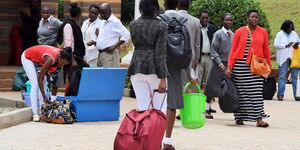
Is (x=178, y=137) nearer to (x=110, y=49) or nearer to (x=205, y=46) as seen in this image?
(x=110, y=49)

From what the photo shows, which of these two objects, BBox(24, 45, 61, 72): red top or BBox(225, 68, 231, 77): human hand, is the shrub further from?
BBox(24, 45, 61, 72): red top

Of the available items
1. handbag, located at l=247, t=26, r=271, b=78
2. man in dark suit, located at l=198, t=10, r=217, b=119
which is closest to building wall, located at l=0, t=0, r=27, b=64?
man in dark suit, located at l=198, t=10, r=217, b=119

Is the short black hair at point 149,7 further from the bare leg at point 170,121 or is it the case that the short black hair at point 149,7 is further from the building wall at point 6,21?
the building wall at point 6,21

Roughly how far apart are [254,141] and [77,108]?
107 inches

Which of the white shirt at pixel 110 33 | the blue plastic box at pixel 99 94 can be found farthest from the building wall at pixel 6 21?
the blue plastic box at pixel 99 94

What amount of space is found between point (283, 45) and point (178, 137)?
8278 millimetres

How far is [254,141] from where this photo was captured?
355 inches

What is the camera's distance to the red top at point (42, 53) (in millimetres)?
9992

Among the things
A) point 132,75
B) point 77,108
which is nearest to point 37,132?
point 77,108

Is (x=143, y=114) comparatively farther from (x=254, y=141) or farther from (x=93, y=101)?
(x=93, y=101)

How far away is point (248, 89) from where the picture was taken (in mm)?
10844

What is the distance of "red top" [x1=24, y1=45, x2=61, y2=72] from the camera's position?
393 inches

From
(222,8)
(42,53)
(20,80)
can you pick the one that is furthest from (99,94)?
(222,8)

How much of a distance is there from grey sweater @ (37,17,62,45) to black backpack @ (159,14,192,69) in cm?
528
